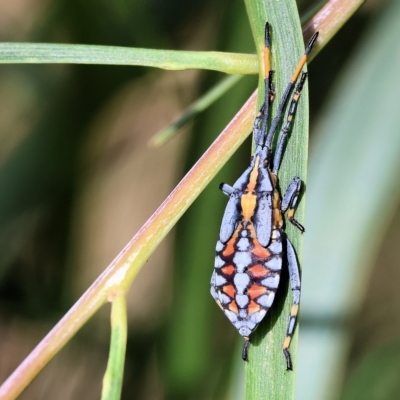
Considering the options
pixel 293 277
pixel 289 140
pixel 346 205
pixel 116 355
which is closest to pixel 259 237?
pixel 293 277

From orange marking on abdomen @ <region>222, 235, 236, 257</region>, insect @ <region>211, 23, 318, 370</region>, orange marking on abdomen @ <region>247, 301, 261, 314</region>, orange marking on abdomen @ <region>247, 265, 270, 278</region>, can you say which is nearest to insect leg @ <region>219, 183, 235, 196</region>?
insect @ <region>211, 23, 318, 370</region>

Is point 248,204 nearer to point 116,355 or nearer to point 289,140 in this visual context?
point 289,140

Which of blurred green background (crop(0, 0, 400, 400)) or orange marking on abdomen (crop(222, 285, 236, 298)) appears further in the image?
blurred green background (crop(0, 0, 400, 400))

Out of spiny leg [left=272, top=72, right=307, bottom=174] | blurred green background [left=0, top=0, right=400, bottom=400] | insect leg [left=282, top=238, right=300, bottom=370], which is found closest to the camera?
spiny leg [left=272, top=72, right=307, bottom=174]

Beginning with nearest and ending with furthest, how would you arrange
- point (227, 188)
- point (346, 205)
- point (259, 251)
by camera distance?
1. point (259, 251)
2. point (227, 188)
3. point (346, 205)

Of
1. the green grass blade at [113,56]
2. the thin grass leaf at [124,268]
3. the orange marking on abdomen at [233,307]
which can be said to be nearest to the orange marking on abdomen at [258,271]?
the orange marking on abdomen at [233,307]

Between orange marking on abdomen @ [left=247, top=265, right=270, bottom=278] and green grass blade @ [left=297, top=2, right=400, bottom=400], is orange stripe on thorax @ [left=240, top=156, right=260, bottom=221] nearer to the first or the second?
orange marking on abdomen @ [left=247, top=265, right=270, bottom=278]

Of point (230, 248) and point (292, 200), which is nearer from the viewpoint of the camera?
point (292, 200)

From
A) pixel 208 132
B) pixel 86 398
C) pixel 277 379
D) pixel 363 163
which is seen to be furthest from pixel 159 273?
pixel 277 379
